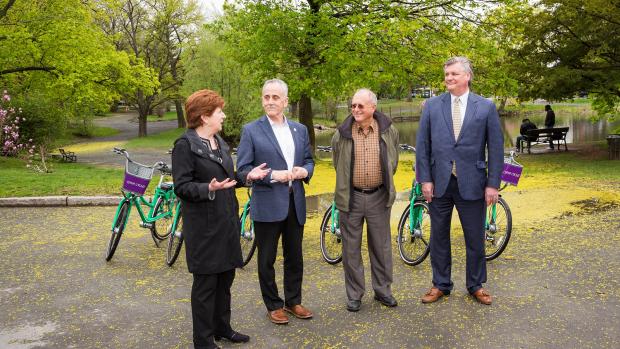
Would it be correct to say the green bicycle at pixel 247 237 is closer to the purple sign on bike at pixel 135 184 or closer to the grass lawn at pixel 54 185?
the purple sign on bike at pixel 135 184

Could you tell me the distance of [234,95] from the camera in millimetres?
31922

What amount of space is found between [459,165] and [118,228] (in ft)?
12.8

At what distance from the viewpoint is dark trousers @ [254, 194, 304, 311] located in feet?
14.5

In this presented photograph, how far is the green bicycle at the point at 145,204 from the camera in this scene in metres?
6.20

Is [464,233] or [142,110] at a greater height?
[142,110]

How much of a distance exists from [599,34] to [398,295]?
39.8 feet

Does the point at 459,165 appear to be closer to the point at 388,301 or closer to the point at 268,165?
the point at 388,301

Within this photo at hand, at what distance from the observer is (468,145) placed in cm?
464

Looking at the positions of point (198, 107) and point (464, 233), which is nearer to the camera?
point (198, 107)

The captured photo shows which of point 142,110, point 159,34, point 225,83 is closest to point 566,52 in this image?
point 225,83

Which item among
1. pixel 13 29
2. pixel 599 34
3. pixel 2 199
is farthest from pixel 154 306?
pixel 13 29

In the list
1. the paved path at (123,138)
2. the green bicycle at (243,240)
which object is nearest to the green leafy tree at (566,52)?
the green bicycle at (243,240)

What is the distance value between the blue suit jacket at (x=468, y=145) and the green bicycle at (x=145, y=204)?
2992 mm

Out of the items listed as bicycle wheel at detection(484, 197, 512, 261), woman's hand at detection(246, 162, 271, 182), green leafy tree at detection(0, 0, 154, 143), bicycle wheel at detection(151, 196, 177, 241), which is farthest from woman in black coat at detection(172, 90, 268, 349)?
green leafy tree at detection(0, 0, 154, 143)
